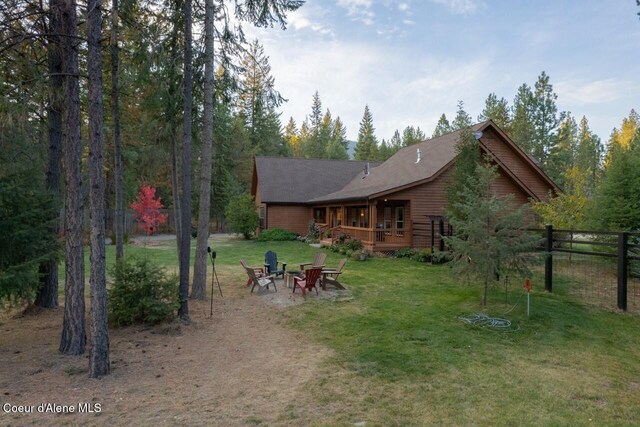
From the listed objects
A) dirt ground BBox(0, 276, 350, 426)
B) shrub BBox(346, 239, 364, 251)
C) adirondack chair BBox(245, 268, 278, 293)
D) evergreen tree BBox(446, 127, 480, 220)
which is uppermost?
evergreen tree BBox(446, 127, 480, 220)

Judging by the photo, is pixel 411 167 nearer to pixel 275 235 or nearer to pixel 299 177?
pixel 275 235

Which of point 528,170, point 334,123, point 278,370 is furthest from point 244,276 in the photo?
point 334,123

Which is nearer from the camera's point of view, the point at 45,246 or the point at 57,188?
the point at 45,246

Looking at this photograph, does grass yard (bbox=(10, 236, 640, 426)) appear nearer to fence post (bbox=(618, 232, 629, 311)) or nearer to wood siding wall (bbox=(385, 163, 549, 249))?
fence post (bbox=(618, 232, 629, 311))

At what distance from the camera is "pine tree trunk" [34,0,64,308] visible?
6785mm

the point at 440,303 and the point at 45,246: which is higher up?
the point at 45,246

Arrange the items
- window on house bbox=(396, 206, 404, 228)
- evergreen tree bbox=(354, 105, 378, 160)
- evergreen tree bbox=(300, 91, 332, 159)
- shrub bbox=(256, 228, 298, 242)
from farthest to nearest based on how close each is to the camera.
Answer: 1. evergreen tree bbox=(354, 105, 378, 160)
2. evergreen tree bbox=(300, 91, 332, 159)
3. shrub bbox=(256, 228, 298, 242)
4. window on house bbox=(396, 206, 404, 228)

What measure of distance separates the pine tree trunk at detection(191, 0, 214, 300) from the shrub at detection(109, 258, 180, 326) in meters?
2.01

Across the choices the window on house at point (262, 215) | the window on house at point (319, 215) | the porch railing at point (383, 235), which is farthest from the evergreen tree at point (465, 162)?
the window on house at point (262, 215)

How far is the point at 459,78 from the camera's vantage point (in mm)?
17422

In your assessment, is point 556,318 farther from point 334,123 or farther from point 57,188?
point 334,123

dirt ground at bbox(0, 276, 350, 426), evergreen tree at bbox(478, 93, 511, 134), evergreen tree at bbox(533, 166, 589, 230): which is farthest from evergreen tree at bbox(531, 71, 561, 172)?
dirt ground at bbox(0, 276, 350, 426)

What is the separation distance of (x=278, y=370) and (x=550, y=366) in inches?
150

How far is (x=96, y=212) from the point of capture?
202 inches
